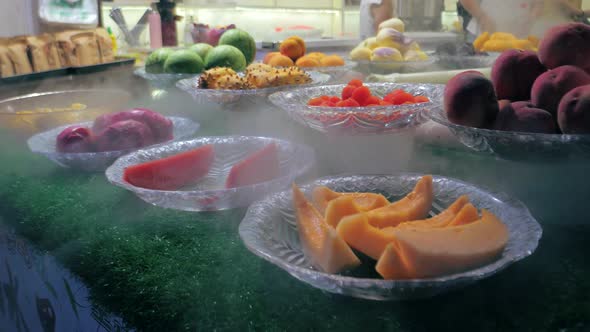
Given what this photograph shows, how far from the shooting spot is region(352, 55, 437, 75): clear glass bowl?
1.52 metres

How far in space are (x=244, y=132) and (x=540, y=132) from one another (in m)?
0.61

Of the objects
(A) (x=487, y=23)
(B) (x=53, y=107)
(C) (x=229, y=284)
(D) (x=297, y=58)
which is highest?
(A) (x=487, y=23)

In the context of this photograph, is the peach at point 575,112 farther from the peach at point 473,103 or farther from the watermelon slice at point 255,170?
the watermelon slice at point 255,170

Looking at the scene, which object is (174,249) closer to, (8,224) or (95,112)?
(8,224)

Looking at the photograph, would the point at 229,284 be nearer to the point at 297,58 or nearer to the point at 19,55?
the point at 297,58

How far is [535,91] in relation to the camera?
0.68m

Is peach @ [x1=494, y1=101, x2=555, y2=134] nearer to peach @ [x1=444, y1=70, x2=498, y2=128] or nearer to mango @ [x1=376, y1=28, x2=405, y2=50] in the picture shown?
peach @ [x1=444, y1=70, x2=498, y2=128]

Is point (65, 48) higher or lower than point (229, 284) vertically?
higher

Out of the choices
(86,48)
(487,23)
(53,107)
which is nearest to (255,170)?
(53,107)

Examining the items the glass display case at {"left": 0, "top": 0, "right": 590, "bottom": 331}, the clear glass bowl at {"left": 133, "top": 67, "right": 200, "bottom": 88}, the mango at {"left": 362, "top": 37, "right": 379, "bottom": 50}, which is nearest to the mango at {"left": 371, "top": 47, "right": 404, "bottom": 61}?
the mango at {"left": 362, "top": 37, "right": 379, "bottom": 50}

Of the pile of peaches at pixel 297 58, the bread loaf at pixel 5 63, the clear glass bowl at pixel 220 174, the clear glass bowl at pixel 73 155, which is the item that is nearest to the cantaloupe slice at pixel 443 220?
the clear glass bowl at pixel 220 174

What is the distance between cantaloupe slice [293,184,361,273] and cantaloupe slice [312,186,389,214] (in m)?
0.03

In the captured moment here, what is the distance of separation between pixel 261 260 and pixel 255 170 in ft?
0.64

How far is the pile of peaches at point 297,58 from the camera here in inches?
57.6
